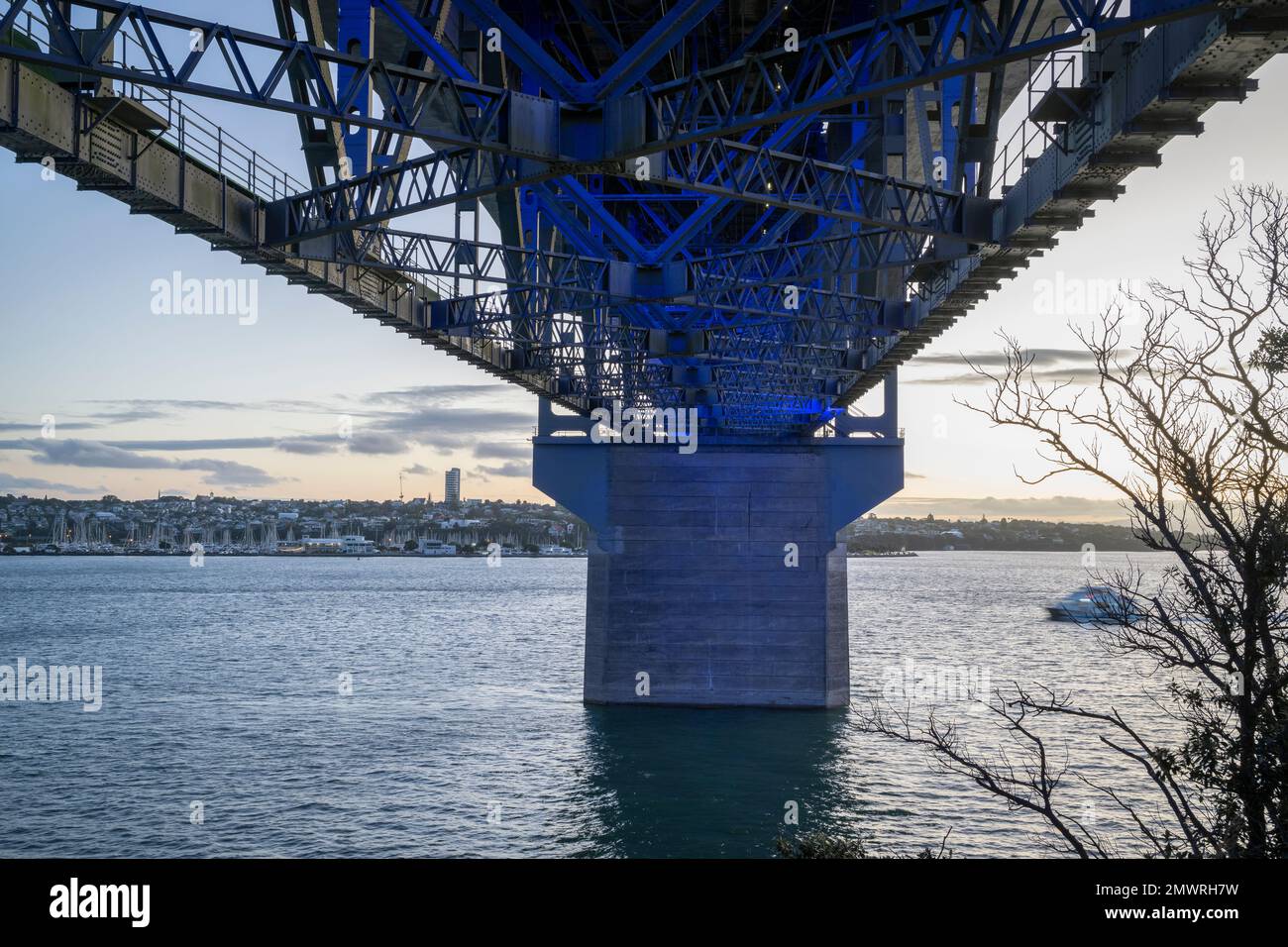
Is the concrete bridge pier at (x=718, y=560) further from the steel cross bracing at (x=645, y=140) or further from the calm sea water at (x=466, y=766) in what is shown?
the steel cross bracing at (x=645, y=140)

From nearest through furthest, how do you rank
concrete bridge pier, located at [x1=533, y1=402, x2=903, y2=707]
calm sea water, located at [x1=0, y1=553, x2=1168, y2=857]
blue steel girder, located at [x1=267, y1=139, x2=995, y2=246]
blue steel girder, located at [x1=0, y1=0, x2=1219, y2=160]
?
blue steel girder, located at [x1=0, y1=0, x2=1219, y2=160]
blue steel girder, located at [x1=267, y1=139, x2=995, y2=246]
calm sea water, located at [x1=0, y1=553, x2=1168, y2=857]
concrete bridge pier, located at [x1=533, y1=402, x2=903, y2=707]

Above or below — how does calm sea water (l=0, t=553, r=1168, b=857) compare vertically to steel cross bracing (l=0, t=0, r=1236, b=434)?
below

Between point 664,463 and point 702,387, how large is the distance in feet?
34.6

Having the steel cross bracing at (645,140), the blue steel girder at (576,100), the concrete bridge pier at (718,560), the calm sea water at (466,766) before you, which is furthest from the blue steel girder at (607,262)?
the concrete bridge pier at (718,560)

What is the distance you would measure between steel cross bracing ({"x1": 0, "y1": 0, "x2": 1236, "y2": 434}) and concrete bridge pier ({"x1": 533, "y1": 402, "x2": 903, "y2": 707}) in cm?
1215

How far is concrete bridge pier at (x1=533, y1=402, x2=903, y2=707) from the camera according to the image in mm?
47969

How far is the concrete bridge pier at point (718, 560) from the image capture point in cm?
4797

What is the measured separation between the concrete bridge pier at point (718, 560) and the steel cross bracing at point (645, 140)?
12.1m

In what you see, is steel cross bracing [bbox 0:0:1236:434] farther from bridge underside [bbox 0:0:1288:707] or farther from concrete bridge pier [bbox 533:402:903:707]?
concrete bridge pier [bbox 533:402:903:707]

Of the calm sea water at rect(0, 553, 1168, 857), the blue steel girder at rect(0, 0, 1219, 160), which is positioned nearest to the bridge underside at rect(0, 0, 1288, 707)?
the blue steel girder at rect(0, 0, 1219, 160)

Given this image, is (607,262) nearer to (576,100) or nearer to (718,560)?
(576,100)

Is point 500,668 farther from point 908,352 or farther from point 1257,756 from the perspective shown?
point 1257,756

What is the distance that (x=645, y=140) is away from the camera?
14.3 metres

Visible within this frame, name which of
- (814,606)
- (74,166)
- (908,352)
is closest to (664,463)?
(814,606)
